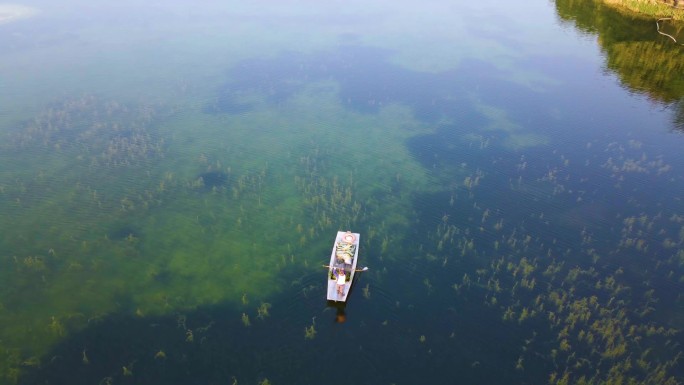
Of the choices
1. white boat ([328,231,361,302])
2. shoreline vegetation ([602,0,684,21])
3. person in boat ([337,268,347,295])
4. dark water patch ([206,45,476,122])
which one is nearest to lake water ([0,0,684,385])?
dark water patch ([206,45,476,122])

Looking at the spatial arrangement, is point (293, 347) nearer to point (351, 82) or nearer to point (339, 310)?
point (339, 310)

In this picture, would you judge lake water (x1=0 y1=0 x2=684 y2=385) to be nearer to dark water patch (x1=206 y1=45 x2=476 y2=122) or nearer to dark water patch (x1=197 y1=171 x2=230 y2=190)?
dark water patch (x1=197 y1=171 x2=230 y2=190)

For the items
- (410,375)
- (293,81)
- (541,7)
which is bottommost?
(410,375)

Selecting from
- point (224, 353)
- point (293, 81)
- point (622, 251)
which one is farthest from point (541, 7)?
point (224, 353)

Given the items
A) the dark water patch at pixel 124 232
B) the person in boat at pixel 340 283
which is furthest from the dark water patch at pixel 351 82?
the person in boat at pixel 340 283

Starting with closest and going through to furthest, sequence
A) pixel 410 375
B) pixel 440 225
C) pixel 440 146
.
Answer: pixel 410 375 < pixel 440 225 < pixel 440 146

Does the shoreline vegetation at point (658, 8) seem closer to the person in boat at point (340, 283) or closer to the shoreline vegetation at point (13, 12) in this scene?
the person in boat at point (340, 283)

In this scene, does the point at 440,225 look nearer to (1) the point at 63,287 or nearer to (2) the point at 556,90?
(1) the point at 63,287

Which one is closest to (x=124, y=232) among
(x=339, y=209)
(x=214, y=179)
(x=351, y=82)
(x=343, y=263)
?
(x=214, y=179)
